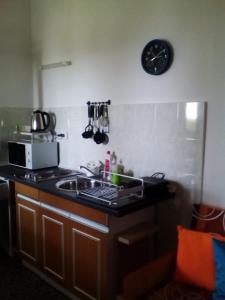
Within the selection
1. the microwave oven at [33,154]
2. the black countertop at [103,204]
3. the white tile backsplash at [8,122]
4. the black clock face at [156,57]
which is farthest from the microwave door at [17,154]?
the black clock face at [156,57]

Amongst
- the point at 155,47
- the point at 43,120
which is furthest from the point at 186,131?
the point at 43,120

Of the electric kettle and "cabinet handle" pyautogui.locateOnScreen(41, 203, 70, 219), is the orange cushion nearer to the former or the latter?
"cabinet handle" pyautogui.locateOnScreen(41, 203, 70, 219)

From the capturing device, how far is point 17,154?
3.07m

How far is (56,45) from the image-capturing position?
3.03 m

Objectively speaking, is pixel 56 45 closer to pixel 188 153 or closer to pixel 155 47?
pixel 155 47

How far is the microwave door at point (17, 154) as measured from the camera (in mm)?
2967

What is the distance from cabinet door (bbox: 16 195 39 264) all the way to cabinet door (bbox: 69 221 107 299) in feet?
1.58

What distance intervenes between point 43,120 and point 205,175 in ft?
6.10

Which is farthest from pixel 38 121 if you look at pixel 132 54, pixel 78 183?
pixel 132 54

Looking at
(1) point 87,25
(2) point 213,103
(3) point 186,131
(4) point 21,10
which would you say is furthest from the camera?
(4) point 21,10

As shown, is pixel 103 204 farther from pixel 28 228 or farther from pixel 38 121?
pixel 38 121

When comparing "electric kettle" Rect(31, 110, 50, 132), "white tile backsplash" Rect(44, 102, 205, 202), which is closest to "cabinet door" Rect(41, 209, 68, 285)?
"white tile backsplash" Rect(44, 102, 205, 202)

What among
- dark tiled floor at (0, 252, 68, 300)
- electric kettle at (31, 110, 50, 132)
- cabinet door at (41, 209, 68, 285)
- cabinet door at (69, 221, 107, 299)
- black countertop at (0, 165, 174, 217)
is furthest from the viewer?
electric kettle at (31, 110, 50, 132)

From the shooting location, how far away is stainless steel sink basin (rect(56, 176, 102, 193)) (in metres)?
2.38
